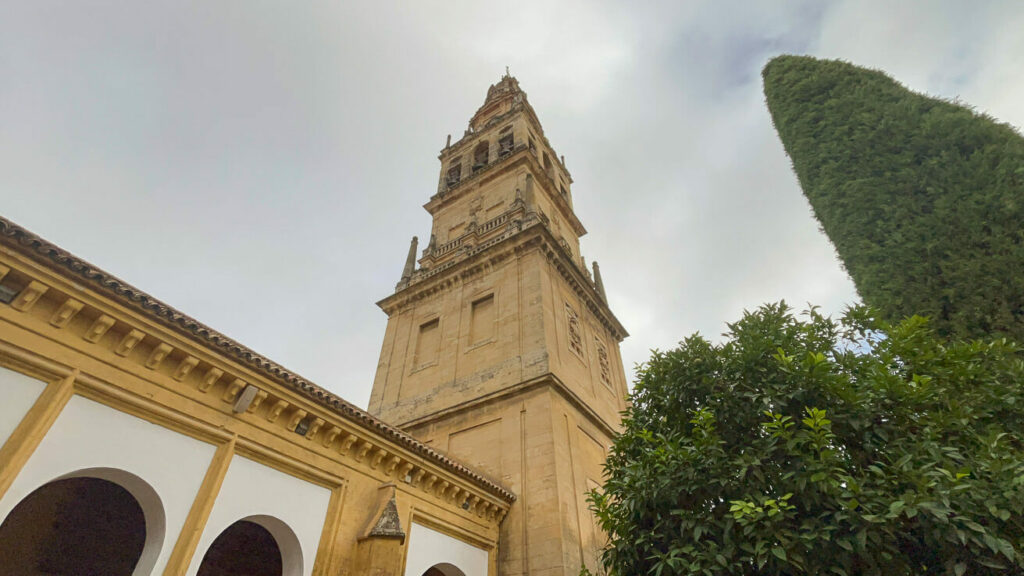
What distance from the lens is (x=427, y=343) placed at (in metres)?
18.3

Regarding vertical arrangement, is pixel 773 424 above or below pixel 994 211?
below

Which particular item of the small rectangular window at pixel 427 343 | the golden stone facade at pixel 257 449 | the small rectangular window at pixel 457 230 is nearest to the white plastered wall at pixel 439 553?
the golden stone facade at pixel 257 449

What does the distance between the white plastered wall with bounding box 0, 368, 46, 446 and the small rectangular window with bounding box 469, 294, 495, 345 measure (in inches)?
466

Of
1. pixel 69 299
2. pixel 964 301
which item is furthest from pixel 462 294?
pixel 964 301

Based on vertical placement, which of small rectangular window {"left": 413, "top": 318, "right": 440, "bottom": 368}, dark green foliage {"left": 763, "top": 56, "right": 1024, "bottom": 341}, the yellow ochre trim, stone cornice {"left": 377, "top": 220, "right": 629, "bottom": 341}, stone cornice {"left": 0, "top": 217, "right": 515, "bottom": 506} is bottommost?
the yellow ochre trim

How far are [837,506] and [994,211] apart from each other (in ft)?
17.1

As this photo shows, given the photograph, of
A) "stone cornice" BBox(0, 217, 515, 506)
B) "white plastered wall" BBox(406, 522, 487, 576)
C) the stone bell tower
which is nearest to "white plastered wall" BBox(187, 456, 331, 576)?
"stone cornice" BBox(0, 217, 515, 506)

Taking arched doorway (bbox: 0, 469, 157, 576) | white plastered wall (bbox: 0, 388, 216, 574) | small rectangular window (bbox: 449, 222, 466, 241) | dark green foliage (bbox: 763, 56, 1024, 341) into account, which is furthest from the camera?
small rectangular window (bbox: 449, 222, 466, 241)

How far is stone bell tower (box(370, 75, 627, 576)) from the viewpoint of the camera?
12023 millimetres

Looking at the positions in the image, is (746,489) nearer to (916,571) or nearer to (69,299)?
(916,571)

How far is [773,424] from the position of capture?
575 cm

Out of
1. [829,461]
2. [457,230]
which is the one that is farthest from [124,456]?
[457,230]

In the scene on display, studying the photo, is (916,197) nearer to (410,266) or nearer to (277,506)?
(277,506)

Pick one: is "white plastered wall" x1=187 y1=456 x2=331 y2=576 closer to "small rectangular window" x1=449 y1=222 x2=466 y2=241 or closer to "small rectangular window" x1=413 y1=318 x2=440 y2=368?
"small rectangular window" x1=413 y1=318 x2=440 y2=368
